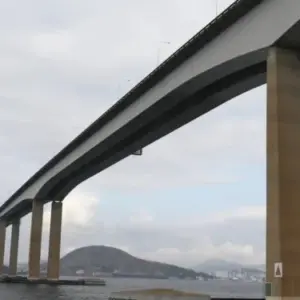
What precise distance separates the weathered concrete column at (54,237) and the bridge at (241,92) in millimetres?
28816

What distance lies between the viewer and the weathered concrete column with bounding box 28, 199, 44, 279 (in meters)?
93.0

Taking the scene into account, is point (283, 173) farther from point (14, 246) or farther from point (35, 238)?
point (14, 246)

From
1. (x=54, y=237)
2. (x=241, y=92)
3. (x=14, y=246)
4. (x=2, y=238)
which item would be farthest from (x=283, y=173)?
(x=2, y=238)

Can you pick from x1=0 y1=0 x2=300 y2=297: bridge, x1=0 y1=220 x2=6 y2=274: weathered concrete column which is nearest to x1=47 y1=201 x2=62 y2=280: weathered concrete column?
x1=0 y1=0 x2=300 y2=297: bridge

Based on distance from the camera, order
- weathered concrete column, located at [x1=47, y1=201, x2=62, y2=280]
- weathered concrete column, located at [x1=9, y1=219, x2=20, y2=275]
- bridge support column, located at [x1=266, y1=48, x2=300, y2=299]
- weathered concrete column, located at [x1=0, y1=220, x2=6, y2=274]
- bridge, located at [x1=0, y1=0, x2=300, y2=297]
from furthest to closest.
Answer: weathered concrete column, located at [x1=9, y1=219, x2=20, y2=275], weathered concrete column, located at [x1=0, y1=220, x2=6, y2=274], weathered concrete column, located at [x1=47, y1=201, x2=62, y2=280], bridge, located at [x1=0, y1=0, x2=300, y2=297], bridge support column, located at [x1=266, y1=48, x2=300, y2=299]

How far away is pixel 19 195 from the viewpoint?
10706 cm

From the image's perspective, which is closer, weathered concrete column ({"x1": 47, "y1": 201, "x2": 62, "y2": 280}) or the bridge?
the bridge

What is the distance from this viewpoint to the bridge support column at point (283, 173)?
24969 mm

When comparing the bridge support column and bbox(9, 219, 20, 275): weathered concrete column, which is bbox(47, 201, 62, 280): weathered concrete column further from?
the bridge support column

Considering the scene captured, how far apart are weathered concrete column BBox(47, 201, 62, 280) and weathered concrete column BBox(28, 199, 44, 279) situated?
1826 mm

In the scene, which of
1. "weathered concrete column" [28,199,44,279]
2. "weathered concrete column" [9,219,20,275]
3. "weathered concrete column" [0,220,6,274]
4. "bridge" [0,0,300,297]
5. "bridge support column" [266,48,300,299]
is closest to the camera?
"bridge support column" [266,48,300,299]

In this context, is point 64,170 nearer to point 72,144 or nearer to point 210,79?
point 72,144

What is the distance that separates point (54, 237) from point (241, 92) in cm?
6039

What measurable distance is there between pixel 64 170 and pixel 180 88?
37.9m
